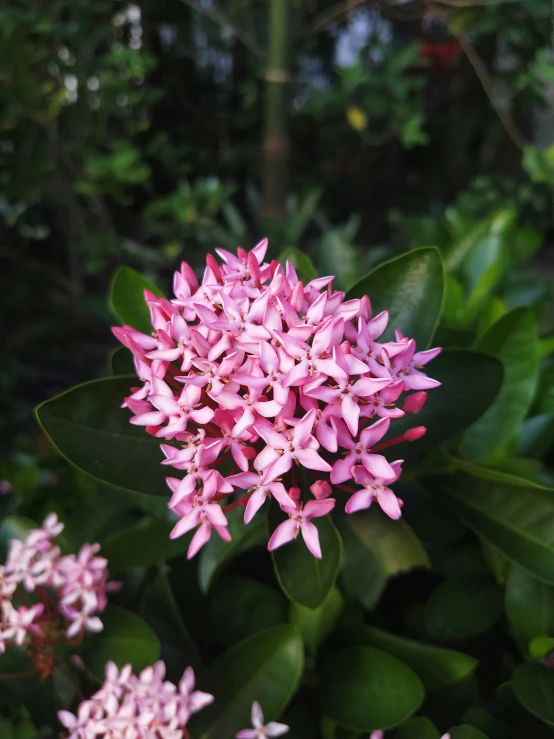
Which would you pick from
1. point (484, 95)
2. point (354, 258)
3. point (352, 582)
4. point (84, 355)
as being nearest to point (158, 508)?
point (352, 582)

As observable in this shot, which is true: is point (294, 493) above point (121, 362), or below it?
below

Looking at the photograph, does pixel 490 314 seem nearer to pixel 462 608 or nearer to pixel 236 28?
pixel 462 608

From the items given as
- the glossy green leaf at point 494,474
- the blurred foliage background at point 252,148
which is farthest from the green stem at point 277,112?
the glossy green leaf at point 494,474

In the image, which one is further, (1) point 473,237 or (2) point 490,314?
(1) point 473,237

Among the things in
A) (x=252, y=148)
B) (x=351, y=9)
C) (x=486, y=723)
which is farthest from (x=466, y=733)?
(x=252, y=148)

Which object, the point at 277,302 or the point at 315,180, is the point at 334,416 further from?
the point at 315,180

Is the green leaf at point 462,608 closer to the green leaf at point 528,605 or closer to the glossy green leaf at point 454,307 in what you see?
the green leaf at point 528,605
